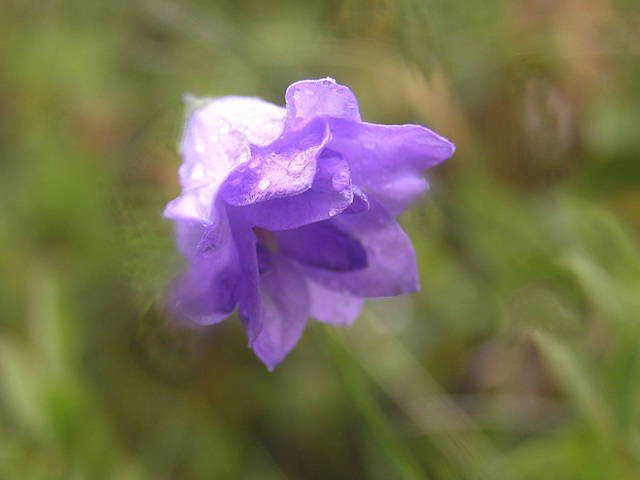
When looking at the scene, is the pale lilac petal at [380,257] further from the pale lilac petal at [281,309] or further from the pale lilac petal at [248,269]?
the pale lilac petal at [248,269]

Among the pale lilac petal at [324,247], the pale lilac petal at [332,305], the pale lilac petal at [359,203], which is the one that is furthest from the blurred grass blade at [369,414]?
the pale lilac petal at [359,203]

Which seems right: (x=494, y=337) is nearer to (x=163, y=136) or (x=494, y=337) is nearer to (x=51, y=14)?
(x=163, y=136)

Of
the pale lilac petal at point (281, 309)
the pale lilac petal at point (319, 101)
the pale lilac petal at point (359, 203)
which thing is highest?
the pale lilac petal at point (319, 101)

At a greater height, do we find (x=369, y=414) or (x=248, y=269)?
(x=248, y=269)

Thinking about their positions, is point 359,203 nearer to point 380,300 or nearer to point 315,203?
point 315,203

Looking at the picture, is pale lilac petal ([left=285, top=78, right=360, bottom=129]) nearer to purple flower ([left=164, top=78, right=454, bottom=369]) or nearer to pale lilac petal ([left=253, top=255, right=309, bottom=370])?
purple flower ([left=164, top=78, right=454, bottom=369])

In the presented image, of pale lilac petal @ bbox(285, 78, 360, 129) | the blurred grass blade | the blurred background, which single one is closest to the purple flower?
pale lilac petal @ bbox(285, 78, 360, 129)

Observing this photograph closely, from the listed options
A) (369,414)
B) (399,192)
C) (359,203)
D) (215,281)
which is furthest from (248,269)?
(369,414)
